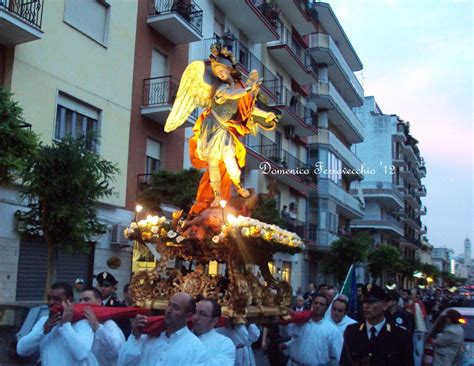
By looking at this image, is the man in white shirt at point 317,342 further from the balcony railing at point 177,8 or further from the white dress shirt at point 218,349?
the balcony railing at point 177,8

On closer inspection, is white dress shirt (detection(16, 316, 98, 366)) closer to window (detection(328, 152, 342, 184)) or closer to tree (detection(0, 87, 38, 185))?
tree (detection(0, 87, 38, 185))

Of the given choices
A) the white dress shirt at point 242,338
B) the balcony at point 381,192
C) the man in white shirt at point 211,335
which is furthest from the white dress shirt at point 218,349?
the balcony at point 381,192

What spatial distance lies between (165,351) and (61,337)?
2.75 feet

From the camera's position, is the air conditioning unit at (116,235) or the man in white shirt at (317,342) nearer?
the man in white shirt at (317,342)

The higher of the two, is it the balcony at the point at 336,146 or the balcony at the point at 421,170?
the balcony at the point at 421,170

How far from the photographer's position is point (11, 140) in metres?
9.41

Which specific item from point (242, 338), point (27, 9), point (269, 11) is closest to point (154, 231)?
point (242, 338)

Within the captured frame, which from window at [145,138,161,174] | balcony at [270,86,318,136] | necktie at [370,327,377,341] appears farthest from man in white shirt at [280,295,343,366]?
balcony at [270,86,318,136]

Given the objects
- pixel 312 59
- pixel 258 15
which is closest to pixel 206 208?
pixel 258 15

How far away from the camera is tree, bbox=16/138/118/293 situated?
11.3 metres

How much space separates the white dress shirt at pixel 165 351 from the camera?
4.23 meters

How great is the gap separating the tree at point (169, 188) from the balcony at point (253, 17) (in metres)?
9.13

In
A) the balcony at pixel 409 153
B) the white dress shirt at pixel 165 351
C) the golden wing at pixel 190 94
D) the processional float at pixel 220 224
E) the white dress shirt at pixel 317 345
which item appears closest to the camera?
the white dress shirt at pixel 165 351

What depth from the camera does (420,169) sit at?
252 ft
